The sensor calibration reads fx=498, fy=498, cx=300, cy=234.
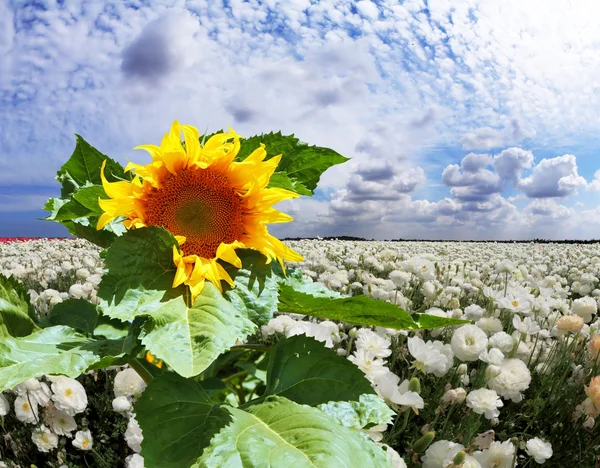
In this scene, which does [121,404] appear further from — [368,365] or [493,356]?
[493,356]

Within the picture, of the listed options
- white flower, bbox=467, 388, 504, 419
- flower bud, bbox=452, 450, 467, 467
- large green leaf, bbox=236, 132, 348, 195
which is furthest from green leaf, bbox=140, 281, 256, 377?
white flower, bbox=467, 388, 504, 419

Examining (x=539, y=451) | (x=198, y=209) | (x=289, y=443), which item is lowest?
(x=539, y=451)

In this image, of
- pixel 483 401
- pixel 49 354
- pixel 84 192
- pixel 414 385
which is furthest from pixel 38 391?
pixel 483 401

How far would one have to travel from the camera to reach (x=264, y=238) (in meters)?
1.75

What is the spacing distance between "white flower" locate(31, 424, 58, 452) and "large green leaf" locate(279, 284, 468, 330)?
2386mm

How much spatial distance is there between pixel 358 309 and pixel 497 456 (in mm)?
1353

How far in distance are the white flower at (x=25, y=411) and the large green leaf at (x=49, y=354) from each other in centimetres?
202

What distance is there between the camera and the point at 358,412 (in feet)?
5.46

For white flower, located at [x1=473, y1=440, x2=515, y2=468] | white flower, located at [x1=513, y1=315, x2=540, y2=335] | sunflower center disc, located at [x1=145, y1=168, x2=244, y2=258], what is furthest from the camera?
white flower, located at [x1=513, y1=315, x2=540, y2=335]

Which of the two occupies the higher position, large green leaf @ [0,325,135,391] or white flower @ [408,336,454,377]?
large green leaf @ [0,325,135,391]

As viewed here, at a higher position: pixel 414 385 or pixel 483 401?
pixel 414 385

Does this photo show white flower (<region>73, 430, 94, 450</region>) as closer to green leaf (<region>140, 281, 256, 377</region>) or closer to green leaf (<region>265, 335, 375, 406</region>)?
green leaf (<region>265, 335, 375, 406</region>)

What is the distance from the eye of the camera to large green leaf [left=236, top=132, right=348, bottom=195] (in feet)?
6.20

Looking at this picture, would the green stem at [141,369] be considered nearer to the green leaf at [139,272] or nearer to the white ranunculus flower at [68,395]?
the green leaf at [139,272]
